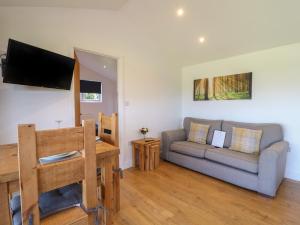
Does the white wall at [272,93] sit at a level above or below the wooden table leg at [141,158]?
above

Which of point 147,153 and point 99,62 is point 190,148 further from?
point 99,62

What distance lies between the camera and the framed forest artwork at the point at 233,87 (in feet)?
10.0

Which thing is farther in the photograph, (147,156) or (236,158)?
(147,156)

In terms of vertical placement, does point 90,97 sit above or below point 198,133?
above

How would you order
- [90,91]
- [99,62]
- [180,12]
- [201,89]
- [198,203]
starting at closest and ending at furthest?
[198,203]
[180,12]
[201,89]
[99,62]
[90,91]

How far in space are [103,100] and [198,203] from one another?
5.29 m

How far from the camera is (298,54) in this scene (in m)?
2.55

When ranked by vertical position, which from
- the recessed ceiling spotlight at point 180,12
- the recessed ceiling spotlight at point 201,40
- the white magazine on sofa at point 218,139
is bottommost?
the white magazine on sofa at point 218,139

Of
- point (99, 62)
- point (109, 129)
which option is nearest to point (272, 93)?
point (109, 129)

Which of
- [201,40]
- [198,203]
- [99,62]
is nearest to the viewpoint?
[198,203]

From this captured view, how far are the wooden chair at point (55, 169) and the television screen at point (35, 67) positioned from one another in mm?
1330

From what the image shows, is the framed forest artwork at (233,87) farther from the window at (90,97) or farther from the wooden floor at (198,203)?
the window at (90,97)

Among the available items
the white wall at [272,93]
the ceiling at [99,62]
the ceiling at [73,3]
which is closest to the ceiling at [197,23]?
the ceiling at [73,3]

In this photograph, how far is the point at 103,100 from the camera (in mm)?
6465
